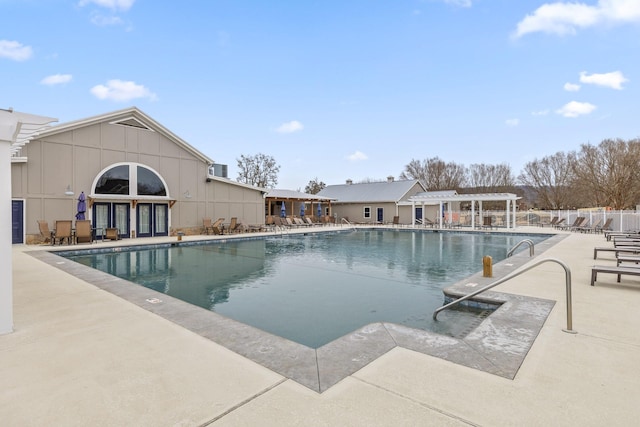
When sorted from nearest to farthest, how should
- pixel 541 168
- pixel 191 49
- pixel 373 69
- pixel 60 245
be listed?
pixel 60 245, pixel 191 49, pixel 373 69, pixel 541 168

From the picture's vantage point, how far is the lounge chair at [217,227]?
17.9 m

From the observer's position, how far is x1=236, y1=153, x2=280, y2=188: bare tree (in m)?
41.5

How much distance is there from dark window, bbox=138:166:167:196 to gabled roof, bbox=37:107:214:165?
219 cm

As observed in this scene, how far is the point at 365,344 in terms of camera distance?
11.2ft

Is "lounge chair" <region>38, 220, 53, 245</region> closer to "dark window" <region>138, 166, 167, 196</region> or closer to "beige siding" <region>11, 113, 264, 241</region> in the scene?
"beige siding" <region>11, 113, 264, 241</region>

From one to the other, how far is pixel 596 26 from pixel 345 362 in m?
16.8

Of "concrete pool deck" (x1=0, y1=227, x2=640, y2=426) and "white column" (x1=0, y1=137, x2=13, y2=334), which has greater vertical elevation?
"white column" (x1=0, y1=137, x2=13, y2=334)

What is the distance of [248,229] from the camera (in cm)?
2016

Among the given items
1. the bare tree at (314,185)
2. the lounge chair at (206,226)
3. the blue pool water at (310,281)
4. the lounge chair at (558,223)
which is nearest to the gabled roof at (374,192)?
the lounge chair at (558,223)

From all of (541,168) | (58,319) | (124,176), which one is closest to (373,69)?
(124,176)

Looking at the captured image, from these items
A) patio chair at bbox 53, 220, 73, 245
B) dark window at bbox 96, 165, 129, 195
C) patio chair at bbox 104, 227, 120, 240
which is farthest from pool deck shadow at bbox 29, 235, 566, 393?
dark window at bbox 96, 165, 129, 195

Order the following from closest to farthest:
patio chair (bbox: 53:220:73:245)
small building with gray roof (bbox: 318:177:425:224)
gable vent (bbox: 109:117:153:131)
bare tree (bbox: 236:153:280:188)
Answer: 1. patio chair (bbox: 53:220:73:245)
2. gable vent (bbox: 109:117:153:131)
3. small building with gray roof (bbox: 318:177:425:224)
4. bare tree (bbox: 236:153:280:188)

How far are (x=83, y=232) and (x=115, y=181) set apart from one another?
302 cm

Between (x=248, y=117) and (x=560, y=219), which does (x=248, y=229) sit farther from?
(x=560, y=219)
